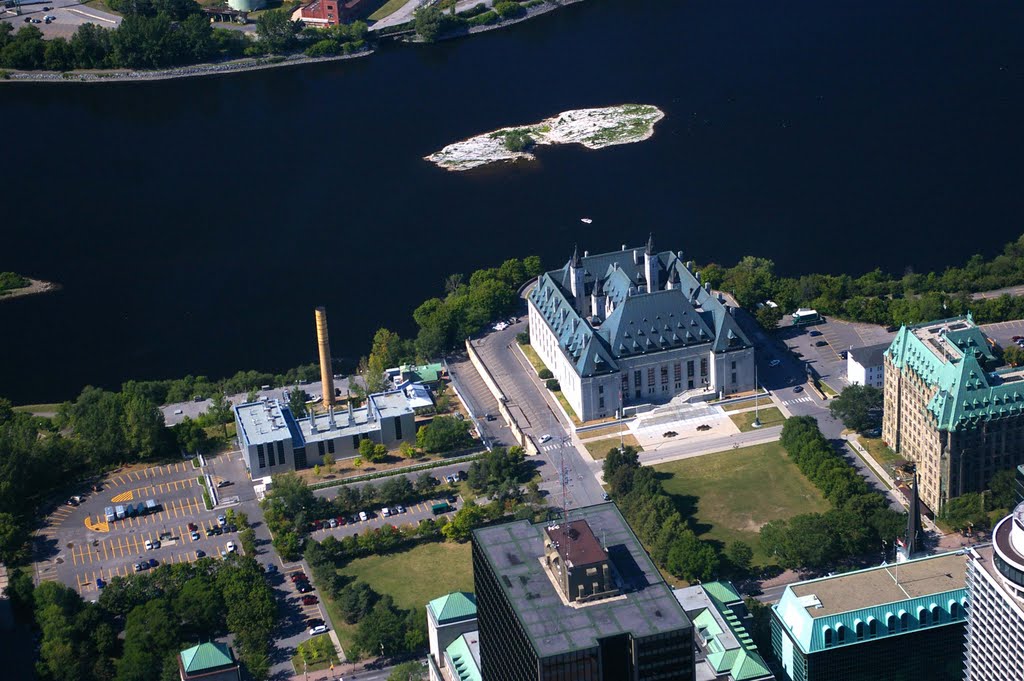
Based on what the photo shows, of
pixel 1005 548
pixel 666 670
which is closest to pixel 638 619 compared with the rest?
pixel 666 670

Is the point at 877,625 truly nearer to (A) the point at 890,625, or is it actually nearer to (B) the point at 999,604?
(A) the point at 890,625

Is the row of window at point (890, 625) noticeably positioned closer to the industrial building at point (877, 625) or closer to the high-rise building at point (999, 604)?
the industrial building at point (877, 625)

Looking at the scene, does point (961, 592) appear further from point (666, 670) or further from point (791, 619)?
point (666, 670)

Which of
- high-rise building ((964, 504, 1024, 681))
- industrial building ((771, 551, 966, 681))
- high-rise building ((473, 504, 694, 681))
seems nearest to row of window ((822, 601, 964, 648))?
Answer: industrial building ((771, 551, 966, 681))

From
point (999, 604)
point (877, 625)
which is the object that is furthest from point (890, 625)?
point (999, 604)

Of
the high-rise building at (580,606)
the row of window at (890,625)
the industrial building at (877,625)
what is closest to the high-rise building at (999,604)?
the row of window at (890,625)
